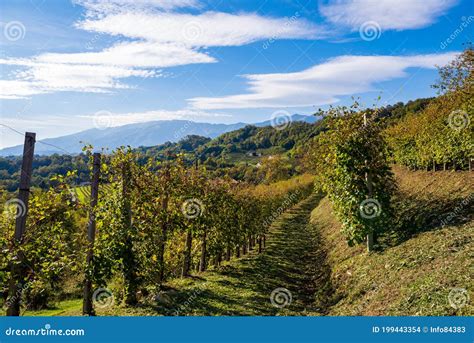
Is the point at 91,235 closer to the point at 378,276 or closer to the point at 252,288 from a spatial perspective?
the point at 252,288

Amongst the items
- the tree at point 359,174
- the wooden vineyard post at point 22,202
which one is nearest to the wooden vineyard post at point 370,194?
the tree at point 359,174

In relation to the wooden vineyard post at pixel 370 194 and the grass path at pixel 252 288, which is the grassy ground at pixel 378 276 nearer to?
the grass path at pixel 252 288

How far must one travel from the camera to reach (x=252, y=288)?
82.2 feet

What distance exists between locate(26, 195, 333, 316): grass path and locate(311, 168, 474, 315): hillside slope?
1963 millimetres

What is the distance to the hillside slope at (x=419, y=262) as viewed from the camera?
47.6 ft

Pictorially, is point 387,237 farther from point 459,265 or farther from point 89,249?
point 89,249

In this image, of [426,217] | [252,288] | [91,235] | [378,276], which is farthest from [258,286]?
[91,235]

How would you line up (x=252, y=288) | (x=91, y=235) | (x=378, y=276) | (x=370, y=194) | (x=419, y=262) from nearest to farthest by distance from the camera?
(x=91, y=235), (x=419, y=262), (x=378, y=276), (x=370, y=194), (x=252, y=288)

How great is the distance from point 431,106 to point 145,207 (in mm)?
35254

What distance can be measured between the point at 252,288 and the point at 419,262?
11.8 m

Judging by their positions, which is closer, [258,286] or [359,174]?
[359,174]

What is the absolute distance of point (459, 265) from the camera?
50.7 ft

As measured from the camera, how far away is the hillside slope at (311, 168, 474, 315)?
571 inches

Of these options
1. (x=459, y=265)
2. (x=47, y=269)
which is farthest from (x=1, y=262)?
(x=459, y=265)
